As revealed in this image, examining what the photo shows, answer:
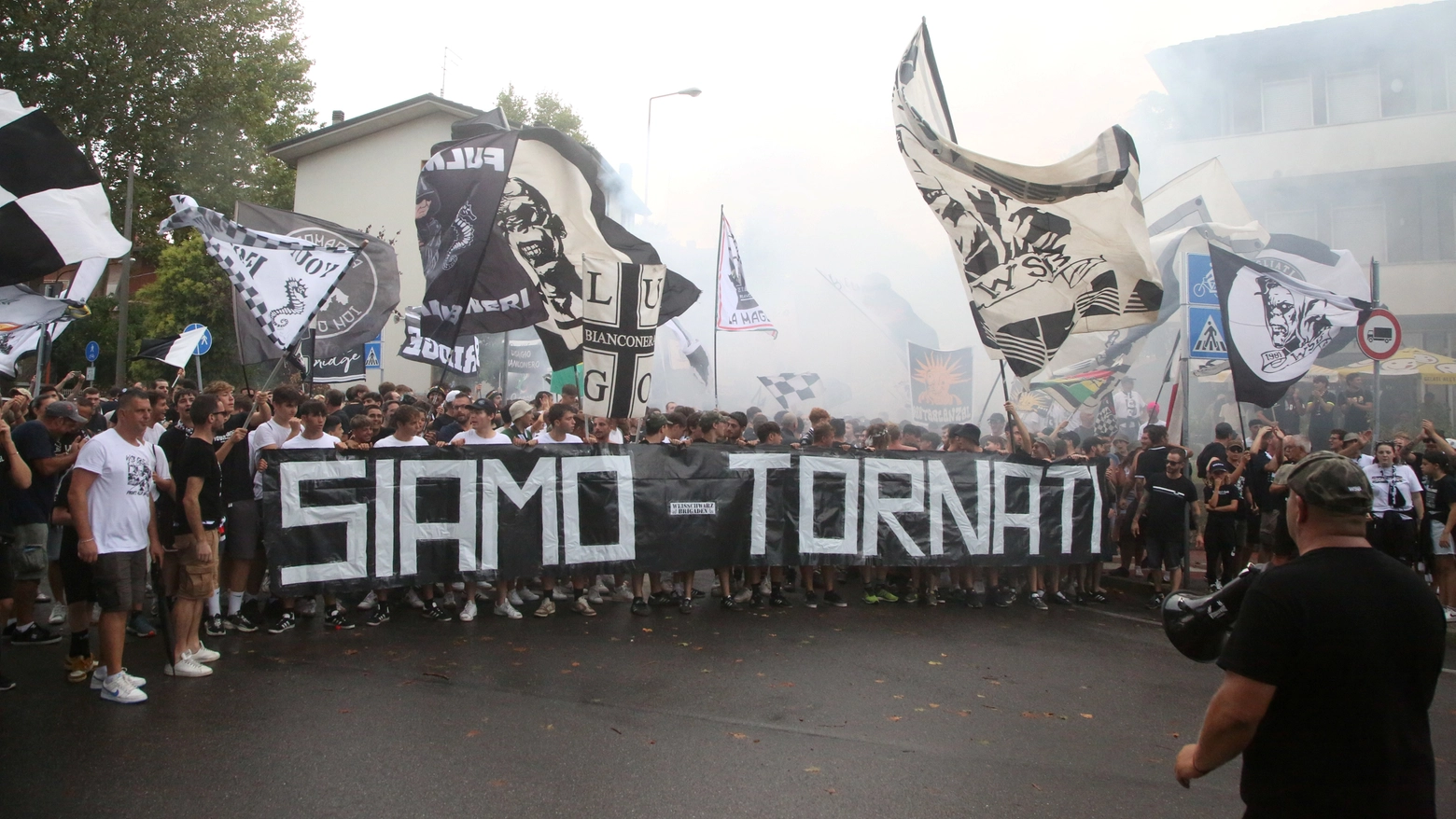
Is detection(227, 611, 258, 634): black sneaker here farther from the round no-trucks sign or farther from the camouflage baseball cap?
the round no-trucks sign

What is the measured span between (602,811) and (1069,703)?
3235mm

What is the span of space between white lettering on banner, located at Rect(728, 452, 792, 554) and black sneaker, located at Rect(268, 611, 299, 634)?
12.1ft

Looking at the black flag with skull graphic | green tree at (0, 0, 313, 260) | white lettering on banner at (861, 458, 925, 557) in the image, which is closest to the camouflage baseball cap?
the black flag with skull graphic

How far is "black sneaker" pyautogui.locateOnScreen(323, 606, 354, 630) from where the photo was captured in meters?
7.16

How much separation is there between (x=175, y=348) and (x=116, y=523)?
8346 mm

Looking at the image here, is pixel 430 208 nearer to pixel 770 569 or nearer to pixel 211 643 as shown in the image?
pixel 211 643

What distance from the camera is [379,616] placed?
7363 millimetres

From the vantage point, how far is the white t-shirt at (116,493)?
5.23 metres

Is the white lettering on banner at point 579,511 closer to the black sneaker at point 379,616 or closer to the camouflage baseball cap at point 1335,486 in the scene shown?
the black sneaker at point 379,616

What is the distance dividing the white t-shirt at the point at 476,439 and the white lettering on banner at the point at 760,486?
1.99 metres

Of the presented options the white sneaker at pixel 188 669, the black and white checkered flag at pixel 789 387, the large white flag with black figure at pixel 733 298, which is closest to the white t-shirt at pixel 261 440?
the white sneaker at pixel 188 669

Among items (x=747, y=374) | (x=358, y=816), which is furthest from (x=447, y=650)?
(x=747, y=374)

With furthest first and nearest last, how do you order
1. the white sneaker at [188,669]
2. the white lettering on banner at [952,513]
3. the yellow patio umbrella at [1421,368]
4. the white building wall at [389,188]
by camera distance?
the white building wall at [389,188] < the yellow patio umbrella at [1421,368] < the white lettering on banner at [952,513] < the white sneaker at [188,669]

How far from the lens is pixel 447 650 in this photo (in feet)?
21.5
